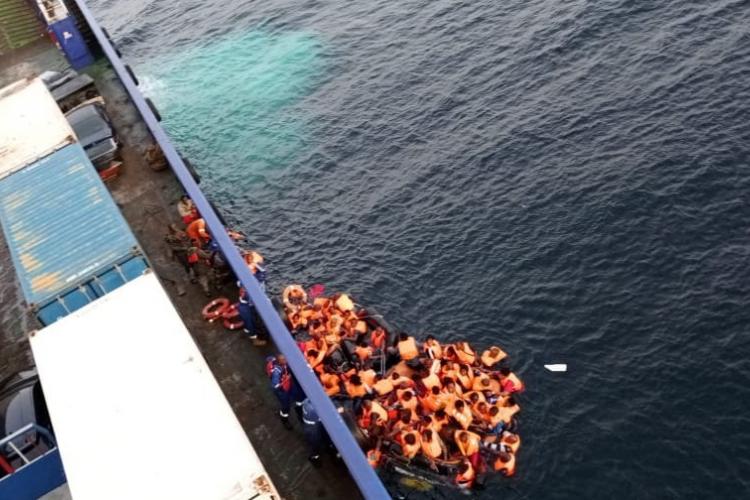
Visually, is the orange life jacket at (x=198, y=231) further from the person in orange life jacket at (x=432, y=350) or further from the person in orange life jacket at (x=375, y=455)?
the person in orange life jacket at (x=375, y=455)

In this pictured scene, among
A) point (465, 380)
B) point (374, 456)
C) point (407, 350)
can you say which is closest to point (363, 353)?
point (407, 350)

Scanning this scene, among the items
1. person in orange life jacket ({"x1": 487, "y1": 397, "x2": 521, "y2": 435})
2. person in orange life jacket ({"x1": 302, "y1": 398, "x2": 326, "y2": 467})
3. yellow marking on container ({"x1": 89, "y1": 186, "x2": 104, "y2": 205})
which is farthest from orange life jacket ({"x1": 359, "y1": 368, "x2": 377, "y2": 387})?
yellow marking on container ({"x1": 89, "y1": 186, "x2": 104, "y2": 205})

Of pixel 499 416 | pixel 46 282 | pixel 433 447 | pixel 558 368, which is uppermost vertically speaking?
pixel 46 282

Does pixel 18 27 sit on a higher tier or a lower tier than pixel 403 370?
higher

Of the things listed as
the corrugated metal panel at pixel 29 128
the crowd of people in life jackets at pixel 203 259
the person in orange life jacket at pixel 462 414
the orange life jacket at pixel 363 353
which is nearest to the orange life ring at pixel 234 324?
the crowd of people in life jackets at pixel 203 259

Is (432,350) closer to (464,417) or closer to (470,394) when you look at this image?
(470,394)

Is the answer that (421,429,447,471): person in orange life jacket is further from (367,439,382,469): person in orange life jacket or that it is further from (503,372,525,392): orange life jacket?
(503,372,525,392): orange life jacket
